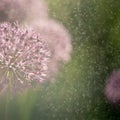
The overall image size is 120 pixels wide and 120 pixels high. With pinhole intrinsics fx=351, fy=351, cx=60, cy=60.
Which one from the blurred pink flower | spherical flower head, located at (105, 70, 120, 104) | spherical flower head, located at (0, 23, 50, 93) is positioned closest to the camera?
spherical flower head, located at (0, 23, 50, 93)

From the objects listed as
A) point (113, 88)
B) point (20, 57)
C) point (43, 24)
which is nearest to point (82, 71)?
point (113, 88)

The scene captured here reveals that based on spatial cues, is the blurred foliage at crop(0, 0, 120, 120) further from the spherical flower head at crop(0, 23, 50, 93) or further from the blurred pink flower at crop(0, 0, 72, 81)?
the spherical flower head at crop(0, 23, 50, 93)

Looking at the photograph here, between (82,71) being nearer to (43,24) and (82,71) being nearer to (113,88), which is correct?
(113,88)

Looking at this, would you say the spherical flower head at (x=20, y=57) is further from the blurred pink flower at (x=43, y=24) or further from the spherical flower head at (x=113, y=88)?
the spherical flower head at (x=113, y=88)

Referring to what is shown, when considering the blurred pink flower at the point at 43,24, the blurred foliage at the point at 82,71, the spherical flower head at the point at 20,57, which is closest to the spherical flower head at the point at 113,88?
the blurred foliage at the point at 82,71

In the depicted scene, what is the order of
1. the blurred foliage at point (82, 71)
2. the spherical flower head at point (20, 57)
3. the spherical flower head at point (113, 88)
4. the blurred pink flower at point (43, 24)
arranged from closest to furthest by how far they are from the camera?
the spherical flower head at point (20, 57), the blurred pink flower at point (43, 24), the spherical flower head at point (113, 88), the blurred foliage at point (82, 71)

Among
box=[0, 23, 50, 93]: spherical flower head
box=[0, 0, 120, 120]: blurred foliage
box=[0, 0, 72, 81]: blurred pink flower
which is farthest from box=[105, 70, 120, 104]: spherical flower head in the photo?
box=[0, 23, 50, 93]: spherical flower head
